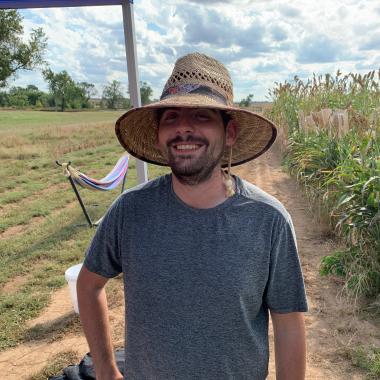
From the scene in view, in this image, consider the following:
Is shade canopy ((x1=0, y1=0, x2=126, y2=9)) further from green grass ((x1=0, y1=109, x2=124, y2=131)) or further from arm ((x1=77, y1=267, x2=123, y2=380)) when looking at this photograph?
green grass ((x1=0, y1=109, x2=124, y2=131))

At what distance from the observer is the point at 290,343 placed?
1252 mm

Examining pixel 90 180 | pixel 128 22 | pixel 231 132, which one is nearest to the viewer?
pixel 231 132

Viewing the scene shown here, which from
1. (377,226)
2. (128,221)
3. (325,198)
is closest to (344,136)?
(325,198)

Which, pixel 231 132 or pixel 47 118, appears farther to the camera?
pixel 47 118

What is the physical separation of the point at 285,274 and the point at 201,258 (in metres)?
0.24

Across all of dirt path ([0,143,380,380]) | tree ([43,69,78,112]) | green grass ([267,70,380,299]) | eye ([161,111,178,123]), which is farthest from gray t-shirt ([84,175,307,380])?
tree ([43,69,78,112])

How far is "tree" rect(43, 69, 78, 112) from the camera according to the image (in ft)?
60.8

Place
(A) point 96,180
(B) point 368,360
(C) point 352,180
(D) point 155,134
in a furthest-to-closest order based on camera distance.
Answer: (A) point 96,180, (C) point 352,180, (B) point 368,360, (D) point 155,134

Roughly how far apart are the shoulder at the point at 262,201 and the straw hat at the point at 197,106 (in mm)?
243

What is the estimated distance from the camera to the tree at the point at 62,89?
60.8 ft

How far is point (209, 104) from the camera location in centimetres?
120

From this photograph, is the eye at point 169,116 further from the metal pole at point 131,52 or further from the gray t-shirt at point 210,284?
the metal pole at point 131,52

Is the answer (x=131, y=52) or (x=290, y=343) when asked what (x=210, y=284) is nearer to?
(x=290, y=343)

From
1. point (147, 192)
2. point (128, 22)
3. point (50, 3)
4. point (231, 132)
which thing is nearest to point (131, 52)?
point (128, 22)
